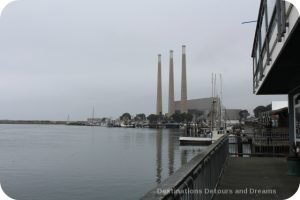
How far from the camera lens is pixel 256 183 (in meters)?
9.71

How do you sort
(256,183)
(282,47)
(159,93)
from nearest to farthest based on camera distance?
(282,47) < (256,183) < (159,93)

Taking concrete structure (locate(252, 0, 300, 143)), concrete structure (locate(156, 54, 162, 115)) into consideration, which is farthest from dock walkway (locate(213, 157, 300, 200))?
concrete structure (locate(156, 54, 162, 115))

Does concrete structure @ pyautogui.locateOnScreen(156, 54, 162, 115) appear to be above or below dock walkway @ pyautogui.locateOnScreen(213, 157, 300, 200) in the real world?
above

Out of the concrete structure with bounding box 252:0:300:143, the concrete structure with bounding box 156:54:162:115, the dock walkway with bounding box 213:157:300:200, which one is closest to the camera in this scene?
the concrete structure with bounding box 252:0:300:143

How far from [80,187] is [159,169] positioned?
10936mm

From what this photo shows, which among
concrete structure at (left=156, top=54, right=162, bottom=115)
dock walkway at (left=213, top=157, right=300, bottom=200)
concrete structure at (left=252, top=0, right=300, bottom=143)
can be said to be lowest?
dock walkway at (left=213, top=157, right=300, bottom=200)

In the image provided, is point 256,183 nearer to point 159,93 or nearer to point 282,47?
point 282,47

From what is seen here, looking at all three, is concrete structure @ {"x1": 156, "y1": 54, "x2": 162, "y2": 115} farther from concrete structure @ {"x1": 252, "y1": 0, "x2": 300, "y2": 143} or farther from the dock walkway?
the dock walkway

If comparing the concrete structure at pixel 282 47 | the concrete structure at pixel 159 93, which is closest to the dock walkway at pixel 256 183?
the concrete structure at pixel 282 47

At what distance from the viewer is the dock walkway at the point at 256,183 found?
8.16 m

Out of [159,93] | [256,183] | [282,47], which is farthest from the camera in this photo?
[159,93]

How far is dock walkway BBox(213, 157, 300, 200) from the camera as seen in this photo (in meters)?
8.16

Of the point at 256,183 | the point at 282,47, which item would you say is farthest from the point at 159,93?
A: the point at 282,47

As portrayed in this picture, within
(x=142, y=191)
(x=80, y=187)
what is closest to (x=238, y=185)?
(x=142, y=191)
